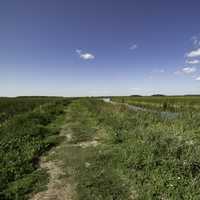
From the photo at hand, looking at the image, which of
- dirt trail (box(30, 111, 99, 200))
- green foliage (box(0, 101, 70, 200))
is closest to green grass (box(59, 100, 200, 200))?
dirt trail (box(30, 111, 99, 200))

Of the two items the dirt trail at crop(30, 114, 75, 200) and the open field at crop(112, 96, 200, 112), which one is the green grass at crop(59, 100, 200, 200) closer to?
the dirt trail at crop(30, 114, 75, 200)

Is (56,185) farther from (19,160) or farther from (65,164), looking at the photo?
(19,160)

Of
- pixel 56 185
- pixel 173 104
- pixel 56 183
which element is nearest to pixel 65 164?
pixel 56 183

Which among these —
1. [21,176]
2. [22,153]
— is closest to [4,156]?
[22,153]

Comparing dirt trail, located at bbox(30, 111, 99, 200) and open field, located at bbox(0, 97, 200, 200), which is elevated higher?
open field, located at bbox(0, 97, 200, 200)

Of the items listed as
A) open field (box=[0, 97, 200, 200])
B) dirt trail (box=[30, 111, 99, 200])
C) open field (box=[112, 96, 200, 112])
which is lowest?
dirt trail (box=[30, 111, 99, 200])

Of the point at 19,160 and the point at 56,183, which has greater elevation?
the point at 19,160

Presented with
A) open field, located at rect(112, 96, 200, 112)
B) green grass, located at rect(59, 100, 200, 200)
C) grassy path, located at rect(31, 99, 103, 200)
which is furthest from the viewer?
open field, located at rect(112, 96, 200, 112)

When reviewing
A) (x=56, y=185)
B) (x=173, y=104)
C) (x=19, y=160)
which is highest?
(x=173, y=104)

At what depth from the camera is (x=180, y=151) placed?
A: 5586mm

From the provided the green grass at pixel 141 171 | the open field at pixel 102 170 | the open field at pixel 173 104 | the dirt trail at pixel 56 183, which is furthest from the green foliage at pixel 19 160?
the open field at pixel 173 104

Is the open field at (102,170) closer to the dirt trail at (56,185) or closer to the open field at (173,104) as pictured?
the dirt trail at (56,185)

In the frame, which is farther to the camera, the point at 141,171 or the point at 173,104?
the point at 173,104

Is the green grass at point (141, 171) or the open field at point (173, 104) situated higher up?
the open field at point (173, 104)
